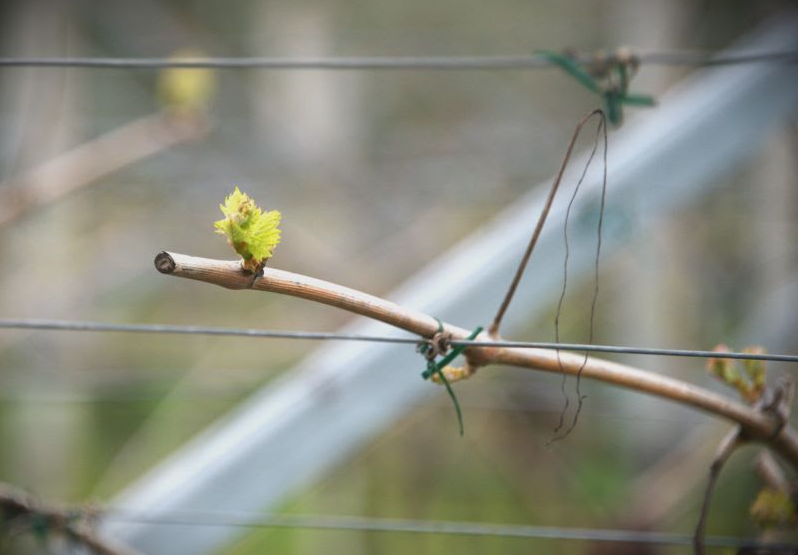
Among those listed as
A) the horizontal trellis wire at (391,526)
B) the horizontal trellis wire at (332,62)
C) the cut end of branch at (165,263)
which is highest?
the horizontal trellis wire at (332,62)

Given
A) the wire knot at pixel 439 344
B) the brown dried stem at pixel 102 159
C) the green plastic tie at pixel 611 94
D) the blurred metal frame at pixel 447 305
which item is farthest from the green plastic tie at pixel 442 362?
the brown dried stem at pixel 102 159

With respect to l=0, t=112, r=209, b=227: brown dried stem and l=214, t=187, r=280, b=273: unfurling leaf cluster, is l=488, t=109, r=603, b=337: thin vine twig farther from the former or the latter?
l=0, t=112, r=209, b=227: brown dried stem

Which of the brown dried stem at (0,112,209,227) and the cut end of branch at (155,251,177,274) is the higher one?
the brown dried stem at (0,112,209,227)

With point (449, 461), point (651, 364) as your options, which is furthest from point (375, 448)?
point (651, 364)

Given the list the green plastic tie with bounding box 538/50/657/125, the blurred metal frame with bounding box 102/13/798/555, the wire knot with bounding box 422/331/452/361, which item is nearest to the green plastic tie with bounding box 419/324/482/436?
the wire knot with bounding box 422/331/452/361

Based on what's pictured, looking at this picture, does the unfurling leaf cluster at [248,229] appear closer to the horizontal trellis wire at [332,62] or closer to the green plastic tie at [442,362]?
the green plastic tie at [442,362]

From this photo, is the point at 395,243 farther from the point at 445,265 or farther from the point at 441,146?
the point at 445,265
